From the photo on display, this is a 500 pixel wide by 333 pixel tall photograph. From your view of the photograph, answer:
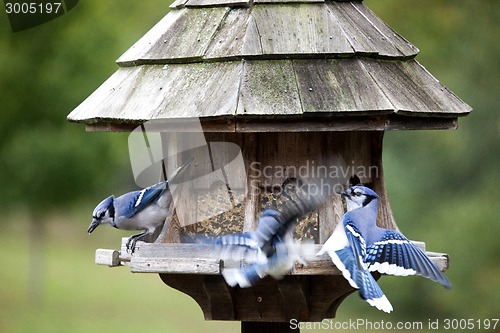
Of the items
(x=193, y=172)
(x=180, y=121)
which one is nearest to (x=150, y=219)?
(x=193, y=172)

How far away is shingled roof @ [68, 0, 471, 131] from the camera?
4637 millimetres

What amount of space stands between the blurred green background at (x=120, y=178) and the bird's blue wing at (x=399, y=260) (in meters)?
4.14

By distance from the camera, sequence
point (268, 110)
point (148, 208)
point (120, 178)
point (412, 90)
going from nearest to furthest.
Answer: point (268, 110), point (412, 90), point (148, 208), point (120, 178)

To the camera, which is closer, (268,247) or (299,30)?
(268,247)

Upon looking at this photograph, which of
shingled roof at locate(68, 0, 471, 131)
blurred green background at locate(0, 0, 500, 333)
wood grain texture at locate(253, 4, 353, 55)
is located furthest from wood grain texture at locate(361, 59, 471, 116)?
blurred green background at locate(0, 0, 500, 333)

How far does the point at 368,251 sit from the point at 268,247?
1.64 feet

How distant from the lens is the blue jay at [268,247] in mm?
4660

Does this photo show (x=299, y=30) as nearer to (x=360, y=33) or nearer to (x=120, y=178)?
(x=360, y=33)

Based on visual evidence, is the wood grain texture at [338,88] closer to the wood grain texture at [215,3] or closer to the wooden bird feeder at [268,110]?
the wooden bird feeder at [268,110]

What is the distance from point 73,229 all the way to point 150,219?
1092cm

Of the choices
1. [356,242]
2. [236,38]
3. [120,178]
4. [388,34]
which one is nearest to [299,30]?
[236,38]

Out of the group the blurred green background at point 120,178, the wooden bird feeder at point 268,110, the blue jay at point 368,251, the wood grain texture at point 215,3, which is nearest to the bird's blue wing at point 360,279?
the blue jay at point 368,251

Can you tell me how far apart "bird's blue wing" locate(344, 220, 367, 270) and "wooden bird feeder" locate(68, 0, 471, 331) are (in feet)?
0.43

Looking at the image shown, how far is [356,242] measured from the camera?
473 centimetres
